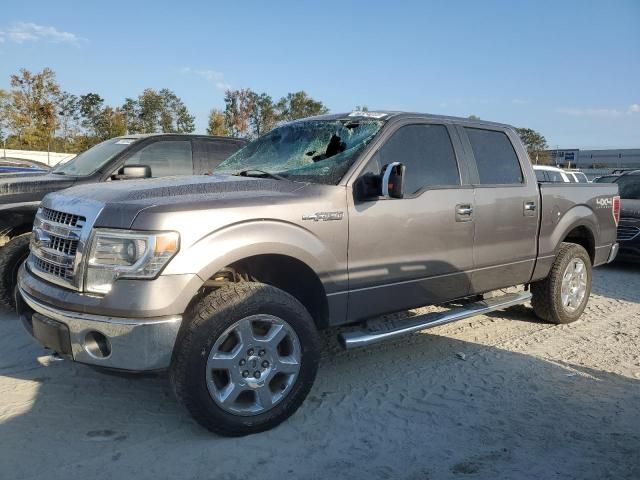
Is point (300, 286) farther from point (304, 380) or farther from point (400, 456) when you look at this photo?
point (400, 456)

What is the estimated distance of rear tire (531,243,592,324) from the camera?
543cm

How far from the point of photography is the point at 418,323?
4086 millimetres

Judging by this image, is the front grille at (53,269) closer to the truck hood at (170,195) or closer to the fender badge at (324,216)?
the truck hood at (170,195)

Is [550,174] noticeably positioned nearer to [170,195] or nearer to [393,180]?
[393,180]

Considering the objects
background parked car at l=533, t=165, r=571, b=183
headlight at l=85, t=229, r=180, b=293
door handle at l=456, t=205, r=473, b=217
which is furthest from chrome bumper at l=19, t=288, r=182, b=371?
background parked car at l=533, t=165, r=571, b=183

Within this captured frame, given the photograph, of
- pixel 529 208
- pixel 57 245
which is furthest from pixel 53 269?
pixel 529 208

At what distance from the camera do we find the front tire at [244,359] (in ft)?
9.77

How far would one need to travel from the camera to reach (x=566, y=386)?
159 inches

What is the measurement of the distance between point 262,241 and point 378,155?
1.22 metres

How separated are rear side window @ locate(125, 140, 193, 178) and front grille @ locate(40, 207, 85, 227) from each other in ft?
8.72

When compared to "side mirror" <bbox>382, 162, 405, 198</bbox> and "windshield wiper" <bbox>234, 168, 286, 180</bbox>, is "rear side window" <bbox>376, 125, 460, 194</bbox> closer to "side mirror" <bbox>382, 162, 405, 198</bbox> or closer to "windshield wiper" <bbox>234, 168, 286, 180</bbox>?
"side mirror" <bbox>382, 162, 405, 198</bbox>

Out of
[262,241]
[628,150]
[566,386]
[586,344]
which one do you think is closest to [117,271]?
[262,241]

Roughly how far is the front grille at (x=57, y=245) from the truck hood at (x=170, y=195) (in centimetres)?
12

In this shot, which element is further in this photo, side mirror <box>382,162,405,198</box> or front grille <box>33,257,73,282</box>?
side mirror <box>382,162,405,198</box>
